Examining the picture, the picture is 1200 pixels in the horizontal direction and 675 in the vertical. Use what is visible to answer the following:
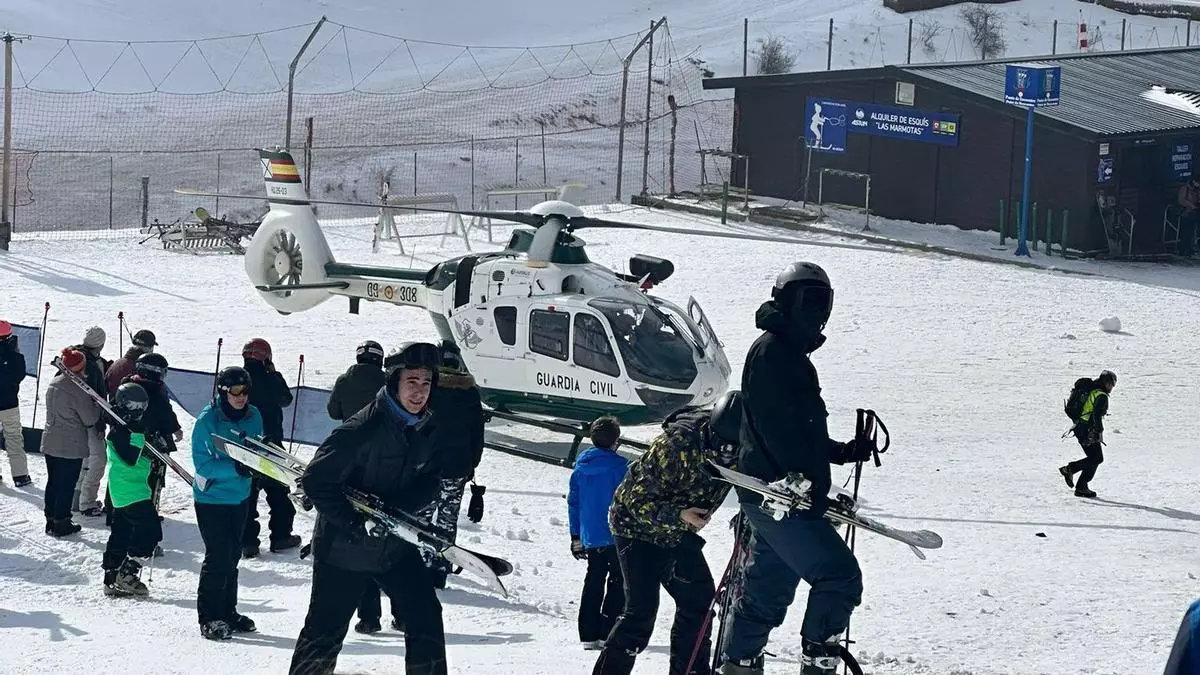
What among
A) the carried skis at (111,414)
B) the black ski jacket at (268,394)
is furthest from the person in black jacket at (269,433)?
the carried skis at (111,414)

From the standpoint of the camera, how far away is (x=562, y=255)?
46.5 feet

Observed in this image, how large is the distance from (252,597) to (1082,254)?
18688 millimetres

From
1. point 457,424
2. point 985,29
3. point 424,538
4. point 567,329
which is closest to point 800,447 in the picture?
point 424,538

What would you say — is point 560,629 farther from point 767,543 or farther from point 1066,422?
point 1066,422

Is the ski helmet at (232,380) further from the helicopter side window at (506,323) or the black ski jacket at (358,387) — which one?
the helicopter side window at (506,323)

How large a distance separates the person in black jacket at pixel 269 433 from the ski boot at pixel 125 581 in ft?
3.54

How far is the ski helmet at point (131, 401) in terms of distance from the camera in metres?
9.40

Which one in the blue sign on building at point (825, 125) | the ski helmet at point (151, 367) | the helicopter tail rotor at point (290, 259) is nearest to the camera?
the ski helmet at point (151, 367)

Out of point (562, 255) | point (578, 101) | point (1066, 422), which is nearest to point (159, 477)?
point (562, 255)

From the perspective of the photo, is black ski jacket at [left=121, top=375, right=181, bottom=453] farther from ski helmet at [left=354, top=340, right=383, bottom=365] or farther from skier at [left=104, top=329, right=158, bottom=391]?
skier at [left=104, top=329, right=158, bottom=391]

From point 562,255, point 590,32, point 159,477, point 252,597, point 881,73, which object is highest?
point 590,32

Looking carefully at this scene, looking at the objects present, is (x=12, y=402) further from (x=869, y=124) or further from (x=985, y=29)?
(x=985, y=29)

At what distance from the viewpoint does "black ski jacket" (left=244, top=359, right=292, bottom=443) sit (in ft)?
34.7

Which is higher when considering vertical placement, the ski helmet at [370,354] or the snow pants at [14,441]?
the ski helmet at [370,354]
